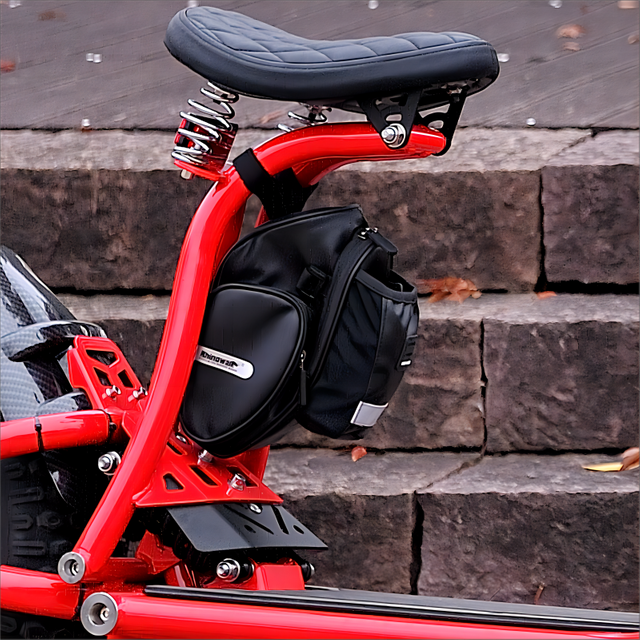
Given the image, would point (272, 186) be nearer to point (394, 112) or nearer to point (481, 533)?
point (394, 112)

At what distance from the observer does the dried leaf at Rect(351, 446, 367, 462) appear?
225 centimetres

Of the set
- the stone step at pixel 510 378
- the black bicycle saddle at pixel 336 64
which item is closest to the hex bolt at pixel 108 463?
the black bicycle saddle at pixel 336 64

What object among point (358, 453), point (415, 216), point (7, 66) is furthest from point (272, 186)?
point (7, 66)

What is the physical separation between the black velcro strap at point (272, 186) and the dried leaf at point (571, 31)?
5.98 feet

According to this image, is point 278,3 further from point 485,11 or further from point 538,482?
point 538,482

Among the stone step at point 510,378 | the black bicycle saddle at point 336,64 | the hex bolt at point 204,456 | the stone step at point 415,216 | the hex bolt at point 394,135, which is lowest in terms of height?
the stone step at point 510,378

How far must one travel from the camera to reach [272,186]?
1.37 meters

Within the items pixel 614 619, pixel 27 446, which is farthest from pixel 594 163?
pixel 27 446

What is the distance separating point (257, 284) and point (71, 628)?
0.72 metres

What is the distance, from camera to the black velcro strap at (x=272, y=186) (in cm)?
129

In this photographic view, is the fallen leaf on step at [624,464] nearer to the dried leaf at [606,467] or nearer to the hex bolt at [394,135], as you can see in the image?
the dried leaf at [606,467]

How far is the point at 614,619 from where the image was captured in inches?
45.3

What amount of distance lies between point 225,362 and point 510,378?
1183mm

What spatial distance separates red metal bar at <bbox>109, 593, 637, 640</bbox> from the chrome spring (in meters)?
0.75
